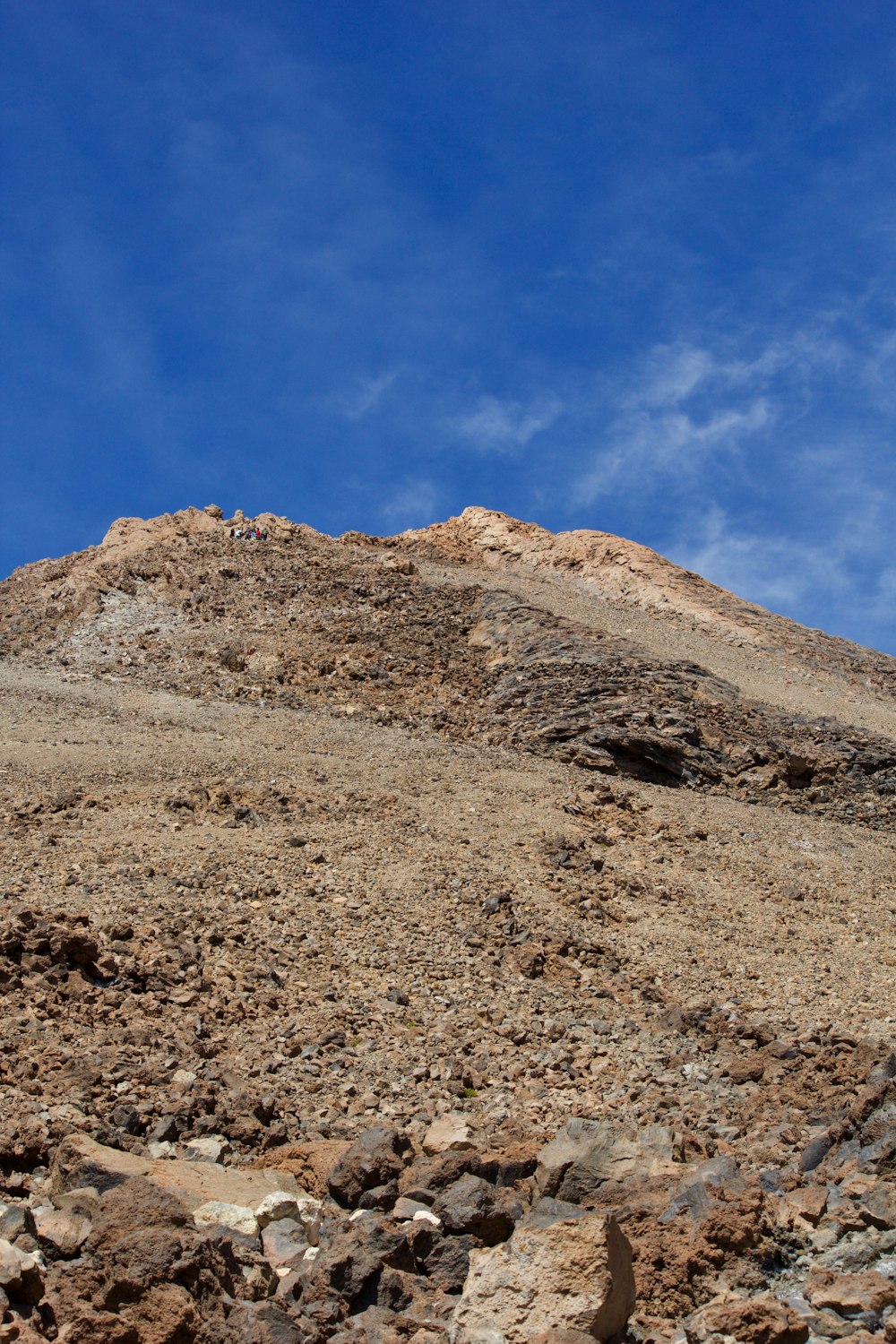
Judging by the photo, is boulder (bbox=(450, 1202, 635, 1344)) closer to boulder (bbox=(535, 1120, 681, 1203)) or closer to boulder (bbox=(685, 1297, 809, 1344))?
boulder (bbox=(685, 1297, 809, 1344))

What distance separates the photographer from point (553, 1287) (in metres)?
4.82

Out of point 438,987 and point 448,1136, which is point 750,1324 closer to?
point 448,1136

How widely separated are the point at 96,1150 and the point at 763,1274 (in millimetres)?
3223

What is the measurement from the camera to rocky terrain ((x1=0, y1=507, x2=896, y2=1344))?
16.7 feet

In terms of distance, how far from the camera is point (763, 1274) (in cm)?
532

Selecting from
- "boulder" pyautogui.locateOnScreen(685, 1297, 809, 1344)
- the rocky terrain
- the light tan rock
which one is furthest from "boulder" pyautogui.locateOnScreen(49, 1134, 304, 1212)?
"boulder" pyautogui.locateOnScreen(685, 1297, 809, 1344)

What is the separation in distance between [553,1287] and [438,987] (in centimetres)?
476

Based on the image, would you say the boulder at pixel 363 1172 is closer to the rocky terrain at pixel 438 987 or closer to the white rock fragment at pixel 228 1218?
the rocky terrain at pixel 438 987

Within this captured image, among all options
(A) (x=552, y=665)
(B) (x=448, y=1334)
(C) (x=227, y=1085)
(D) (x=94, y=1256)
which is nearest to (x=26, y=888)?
(C) (x=227, y=1085)

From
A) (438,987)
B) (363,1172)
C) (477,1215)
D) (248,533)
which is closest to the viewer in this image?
(477,1215)

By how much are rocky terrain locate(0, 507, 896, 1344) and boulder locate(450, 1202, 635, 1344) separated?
13 mm

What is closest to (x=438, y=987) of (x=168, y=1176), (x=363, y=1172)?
(x=363, y=1172)

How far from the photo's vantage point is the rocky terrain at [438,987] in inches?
201

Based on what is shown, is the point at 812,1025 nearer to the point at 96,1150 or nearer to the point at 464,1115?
the point at 464,1115
